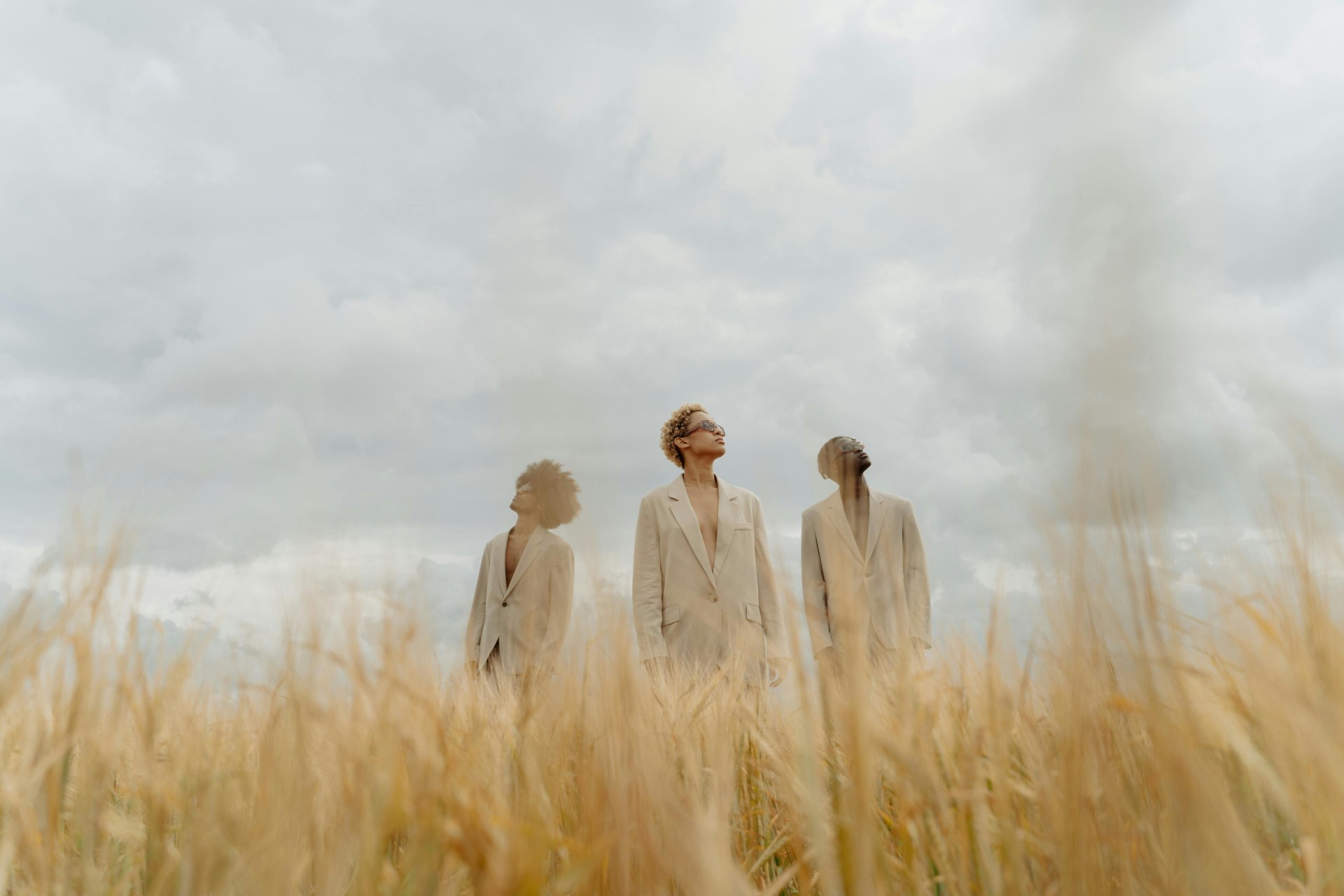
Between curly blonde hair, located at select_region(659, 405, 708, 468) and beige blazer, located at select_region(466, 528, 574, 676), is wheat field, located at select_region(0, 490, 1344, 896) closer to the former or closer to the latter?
beige blazer, located at select_region(466, 528, 574, 676)

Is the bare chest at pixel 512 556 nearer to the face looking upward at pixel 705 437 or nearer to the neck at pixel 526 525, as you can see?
the neck at pixel 526 525

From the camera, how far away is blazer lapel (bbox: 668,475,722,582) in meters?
4.65

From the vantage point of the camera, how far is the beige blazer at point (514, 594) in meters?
4.67

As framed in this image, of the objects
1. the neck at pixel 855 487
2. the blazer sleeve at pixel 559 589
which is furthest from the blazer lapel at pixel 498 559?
the neck at pixel 855 487

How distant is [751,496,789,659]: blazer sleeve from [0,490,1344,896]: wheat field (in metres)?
3.15

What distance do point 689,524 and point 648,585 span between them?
407 mm

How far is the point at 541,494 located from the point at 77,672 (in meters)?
4.01

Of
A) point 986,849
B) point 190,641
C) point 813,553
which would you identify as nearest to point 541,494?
point 813,553

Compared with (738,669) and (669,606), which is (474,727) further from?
(669,606)

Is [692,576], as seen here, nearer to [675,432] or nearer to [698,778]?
[675,432]

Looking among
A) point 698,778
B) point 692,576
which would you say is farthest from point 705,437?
point 698,778

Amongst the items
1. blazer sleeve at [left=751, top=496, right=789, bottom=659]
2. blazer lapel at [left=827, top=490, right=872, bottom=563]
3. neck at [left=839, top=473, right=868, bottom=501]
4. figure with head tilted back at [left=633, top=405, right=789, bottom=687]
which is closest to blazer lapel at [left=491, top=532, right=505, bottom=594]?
figure with head tilted back at [left=633, top=405, right=789, bottom=687]

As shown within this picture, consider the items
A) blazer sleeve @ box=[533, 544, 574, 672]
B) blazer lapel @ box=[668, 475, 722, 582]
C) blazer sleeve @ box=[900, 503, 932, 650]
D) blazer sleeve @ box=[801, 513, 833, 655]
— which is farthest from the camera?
blazer lapel @ box=[668, 475, 722, 582]

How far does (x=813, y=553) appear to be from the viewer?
15.2 ft
